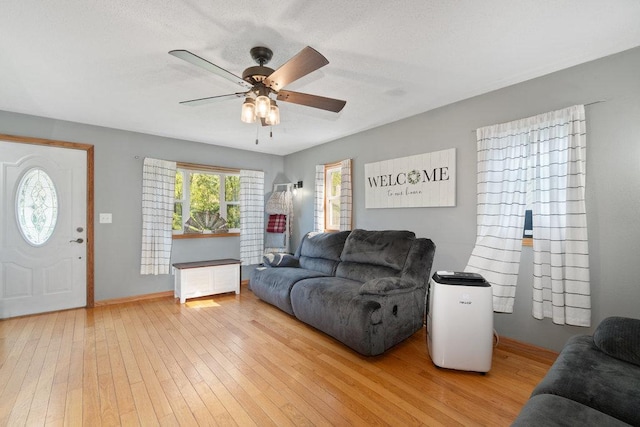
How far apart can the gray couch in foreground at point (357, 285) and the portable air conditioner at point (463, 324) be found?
448 mm

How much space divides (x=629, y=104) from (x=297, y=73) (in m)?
2.54

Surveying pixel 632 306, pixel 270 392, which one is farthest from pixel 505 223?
pixel 270 392

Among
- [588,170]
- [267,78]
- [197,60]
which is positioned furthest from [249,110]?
[588,170]

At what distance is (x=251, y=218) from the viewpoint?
5.15 metres

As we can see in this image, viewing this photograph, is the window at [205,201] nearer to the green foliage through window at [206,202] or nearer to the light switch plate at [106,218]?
the green foliage through window at [206,202]

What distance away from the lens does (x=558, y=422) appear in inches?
41.9

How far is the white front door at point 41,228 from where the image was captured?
338cm

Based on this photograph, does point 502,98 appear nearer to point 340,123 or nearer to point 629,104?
point 629,104

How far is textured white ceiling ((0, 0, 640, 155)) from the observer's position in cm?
173

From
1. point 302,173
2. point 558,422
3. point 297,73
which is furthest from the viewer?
point 302,173

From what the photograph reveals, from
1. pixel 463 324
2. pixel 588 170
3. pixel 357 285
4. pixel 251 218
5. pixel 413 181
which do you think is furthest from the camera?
pixel 251 218

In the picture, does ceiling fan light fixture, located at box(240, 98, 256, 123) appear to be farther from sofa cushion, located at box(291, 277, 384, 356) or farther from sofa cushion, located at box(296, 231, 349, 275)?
sofa cushion, located at box(296, 231, 349, 275)

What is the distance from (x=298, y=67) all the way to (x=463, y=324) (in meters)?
2.23

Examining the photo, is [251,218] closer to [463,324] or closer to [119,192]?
[119,192]
